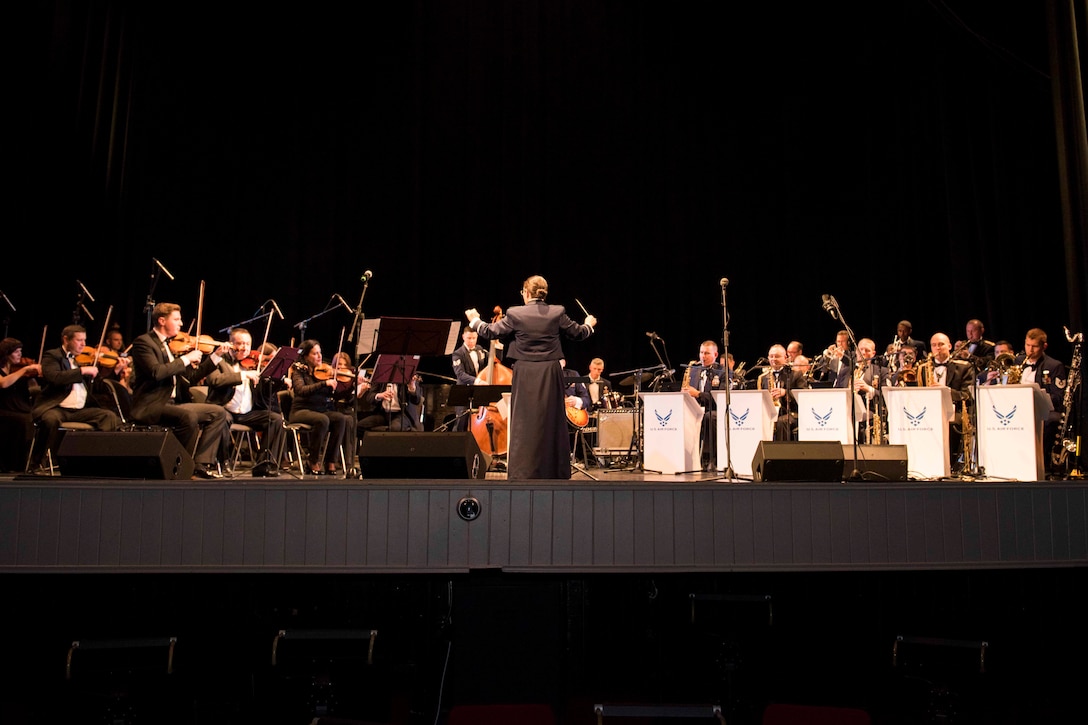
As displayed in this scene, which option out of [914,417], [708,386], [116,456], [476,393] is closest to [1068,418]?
[914,417]

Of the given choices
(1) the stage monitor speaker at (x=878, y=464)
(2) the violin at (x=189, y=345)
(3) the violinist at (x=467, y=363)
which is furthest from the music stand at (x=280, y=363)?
(1) the stage monitor speaker at (x=878, y=464)

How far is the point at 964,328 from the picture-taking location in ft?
37.7

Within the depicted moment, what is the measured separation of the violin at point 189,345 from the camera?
755 cm

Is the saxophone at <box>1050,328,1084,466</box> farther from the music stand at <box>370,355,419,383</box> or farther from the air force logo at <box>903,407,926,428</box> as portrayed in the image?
the music stand at <box>370,355,419,383</box>

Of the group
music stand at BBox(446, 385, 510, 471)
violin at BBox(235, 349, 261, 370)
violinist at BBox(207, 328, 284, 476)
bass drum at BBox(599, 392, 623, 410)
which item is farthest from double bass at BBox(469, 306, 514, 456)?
bass drum at BBox(599, 392, 623, 410)

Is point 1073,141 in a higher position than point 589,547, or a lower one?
higher

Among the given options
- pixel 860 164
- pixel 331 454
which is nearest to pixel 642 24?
pixel 860 164

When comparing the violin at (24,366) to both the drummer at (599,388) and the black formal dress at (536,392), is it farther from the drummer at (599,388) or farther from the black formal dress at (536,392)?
the drummer at (599,388)

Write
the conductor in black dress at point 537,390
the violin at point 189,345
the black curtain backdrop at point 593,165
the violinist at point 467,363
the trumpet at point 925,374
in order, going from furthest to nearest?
the black curtain backdrop at point 593,165
the violinist at point 467,363
the trumpet at point 925,374
the violin at point 189,345
the conductor in black dress at point 537,390

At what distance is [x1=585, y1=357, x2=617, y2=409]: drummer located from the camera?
11.1 meters

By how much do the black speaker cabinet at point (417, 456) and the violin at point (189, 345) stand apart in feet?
10.7

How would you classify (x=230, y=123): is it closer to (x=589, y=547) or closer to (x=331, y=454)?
(x=331, y=454)

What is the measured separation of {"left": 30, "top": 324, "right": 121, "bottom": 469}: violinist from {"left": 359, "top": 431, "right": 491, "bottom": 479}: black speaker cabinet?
3.94 m

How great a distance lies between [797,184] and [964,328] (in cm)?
323
